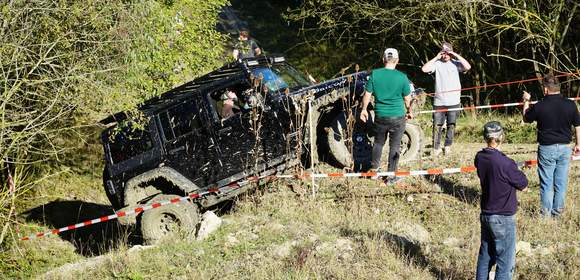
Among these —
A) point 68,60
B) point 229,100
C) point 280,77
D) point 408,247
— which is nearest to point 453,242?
point 408,247

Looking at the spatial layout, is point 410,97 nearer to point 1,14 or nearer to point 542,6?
point 1,14

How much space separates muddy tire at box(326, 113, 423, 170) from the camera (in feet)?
33.7

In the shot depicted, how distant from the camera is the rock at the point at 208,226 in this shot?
9.06 metres

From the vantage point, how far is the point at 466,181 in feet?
32.4

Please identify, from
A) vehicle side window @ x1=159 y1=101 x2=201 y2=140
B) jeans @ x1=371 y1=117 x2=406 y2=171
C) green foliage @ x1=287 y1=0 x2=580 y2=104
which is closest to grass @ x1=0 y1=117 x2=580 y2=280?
jeans @ x1=371 y1=117 x2=406 y2=171

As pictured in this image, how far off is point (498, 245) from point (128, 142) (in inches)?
241

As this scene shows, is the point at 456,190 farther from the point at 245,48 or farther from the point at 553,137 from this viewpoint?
the point at 245,48

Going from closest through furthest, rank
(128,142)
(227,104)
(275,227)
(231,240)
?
(231,240)
(275,227)
(227,104)
(128,142)

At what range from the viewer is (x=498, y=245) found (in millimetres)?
6156

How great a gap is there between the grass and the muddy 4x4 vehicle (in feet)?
1.36

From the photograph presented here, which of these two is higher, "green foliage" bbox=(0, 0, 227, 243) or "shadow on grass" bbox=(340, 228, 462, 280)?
"green foliage" bbox=(0, 0, 227, 243)

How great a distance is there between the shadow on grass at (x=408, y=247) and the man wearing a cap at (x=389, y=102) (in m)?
1.39

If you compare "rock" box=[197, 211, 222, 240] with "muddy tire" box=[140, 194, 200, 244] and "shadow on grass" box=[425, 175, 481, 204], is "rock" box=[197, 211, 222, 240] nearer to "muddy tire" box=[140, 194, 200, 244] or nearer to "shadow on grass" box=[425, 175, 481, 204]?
"muddy tire" box=[140, 194, 200, 244]

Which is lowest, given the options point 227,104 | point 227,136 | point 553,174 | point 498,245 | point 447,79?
point 498,245
